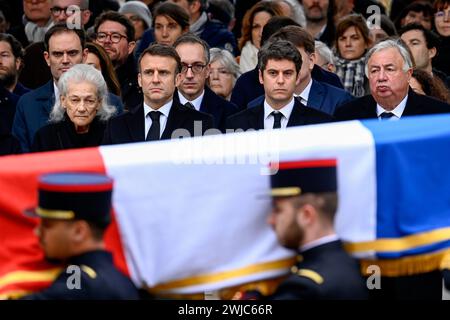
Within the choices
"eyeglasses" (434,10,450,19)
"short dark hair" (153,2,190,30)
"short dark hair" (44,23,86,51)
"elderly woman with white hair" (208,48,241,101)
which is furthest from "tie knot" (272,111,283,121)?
"eyeglasses" (434,10,450,19)

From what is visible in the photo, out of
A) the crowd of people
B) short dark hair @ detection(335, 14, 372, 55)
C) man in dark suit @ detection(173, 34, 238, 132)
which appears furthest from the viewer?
short dark hair @ detection(335, 14, 372, 55)

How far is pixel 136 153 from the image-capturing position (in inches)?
220

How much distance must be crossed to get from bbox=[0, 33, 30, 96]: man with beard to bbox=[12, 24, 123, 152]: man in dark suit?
1.03 ft

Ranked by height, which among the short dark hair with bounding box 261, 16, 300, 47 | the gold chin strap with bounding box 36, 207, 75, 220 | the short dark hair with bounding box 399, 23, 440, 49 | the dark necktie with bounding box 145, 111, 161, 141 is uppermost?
the short dark hair with bounding box 399, 23, 440, 49

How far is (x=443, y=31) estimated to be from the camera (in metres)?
11.9

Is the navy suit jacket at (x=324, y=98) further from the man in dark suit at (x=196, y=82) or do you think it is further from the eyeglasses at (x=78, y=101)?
the eyeglasses at (x=78, y=101)

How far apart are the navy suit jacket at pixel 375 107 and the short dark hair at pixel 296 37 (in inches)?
38.1

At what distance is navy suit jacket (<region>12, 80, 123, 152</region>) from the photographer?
870cm

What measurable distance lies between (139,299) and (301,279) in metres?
0.66

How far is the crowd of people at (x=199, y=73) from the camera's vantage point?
26.8 feet

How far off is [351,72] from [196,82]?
179 cm

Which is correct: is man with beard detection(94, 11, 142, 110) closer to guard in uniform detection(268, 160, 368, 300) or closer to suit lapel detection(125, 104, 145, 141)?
suit lapel detection(125, 104, 145, 141)

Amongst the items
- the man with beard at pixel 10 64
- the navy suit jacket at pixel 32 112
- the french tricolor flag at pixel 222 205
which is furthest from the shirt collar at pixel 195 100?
the french tricolor flag at pixel 222 205
